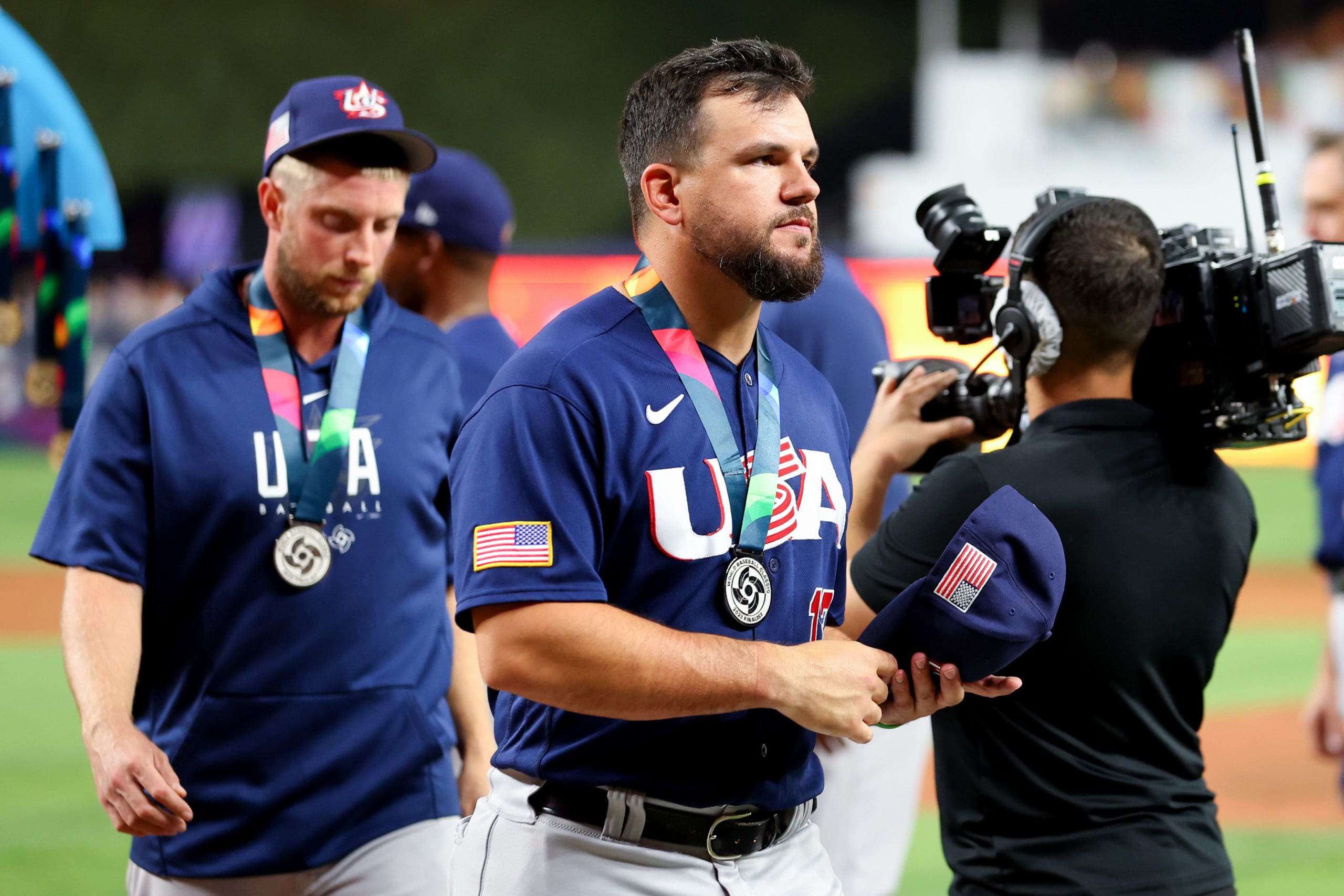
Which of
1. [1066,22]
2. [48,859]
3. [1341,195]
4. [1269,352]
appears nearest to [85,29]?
[1066,22]

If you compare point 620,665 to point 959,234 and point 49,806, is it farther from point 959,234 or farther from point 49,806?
point 49,806

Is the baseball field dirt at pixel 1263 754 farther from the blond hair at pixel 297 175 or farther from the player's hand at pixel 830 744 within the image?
the blond hair at pixel 297 175

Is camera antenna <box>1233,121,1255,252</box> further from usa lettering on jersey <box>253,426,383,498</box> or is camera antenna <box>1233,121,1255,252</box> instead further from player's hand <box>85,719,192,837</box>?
player's hand <box>85,719,192,837</box>

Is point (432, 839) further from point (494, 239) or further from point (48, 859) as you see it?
point (48, 859)

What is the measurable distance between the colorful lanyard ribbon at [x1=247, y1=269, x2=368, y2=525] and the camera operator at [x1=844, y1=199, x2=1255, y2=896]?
1203 mm

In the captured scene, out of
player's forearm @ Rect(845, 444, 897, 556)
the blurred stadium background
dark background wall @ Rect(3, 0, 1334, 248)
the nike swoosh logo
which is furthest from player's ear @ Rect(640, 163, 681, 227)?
dark background wall @ Rect(3, 0, 1334, 248)

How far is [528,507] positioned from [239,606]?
1.20 metres

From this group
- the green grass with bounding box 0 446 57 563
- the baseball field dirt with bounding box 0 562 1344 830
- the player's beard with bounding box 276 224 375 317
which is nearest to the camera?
the player's beard with bounding box 276 224 375 317

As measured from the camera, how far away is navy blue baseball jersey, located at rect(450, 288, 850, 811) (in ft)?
7.34

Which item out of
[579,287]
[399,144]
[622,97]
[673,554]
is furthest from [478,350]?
[622,97]

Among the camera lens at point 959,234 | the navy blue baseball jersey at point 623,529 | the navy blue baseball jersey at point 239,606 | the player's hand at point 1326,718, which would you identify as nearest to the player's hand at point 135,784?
the navy blue baseball jersey at point 239,606

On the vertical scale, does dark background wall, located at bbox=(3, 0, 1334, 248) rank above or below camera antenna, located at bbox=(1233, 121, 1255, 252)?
above

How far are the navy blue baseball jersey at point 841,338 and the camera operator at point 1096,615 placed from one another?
37.1 inches

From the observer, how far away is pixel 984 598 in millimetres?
2299
